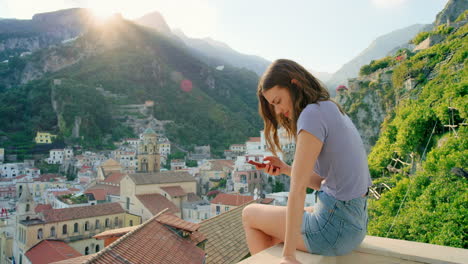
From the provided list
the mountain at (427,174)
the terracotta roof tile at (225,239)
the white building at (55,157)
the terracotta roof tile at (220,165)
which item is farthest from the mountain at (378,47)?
the mountain at (427,174)

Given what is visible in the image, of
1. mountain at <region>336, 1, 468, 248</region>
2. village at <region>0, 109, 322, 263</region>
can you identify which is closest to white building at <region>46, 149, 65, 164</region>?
village at <region>0, 109, 322, 263</region>

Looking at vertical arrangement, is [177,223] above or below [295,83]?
below

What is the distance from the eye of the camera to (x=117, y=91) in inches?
3268

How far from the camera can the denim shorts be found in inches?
69.2

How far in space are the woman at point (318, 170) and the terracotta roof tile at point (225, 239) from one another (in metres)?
8.47

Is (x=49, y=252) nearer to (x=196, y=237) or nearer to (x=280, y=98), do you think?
(x=196, y=237)

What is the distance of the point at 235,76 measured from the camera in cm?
11450

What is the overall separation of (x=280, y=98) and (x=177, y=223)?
10.1m

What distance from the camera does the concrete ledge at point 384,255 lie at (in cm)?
177

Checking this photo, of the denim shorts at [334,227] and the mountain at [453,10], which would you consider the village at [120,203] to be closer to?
the denim shorts at [334,227]

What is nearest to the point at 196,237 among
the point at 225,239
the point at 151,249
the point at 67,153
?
the point at 225,239

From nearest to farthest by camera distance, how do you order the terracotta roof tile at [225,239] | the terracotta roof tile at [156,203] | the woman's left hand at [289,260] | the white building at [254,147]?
the woman's left hand at [289,260], the terracotta roof tile at [225,239], the terracotta roof tile at [156,203], the white building at [254,147]

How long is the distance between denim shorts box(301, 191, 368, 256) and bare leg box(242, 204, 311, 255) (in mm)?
76

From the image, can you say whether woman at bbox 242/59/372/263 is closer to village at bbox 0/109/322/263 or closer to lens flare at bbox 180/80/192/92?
village at bbox 0/109/322/263
